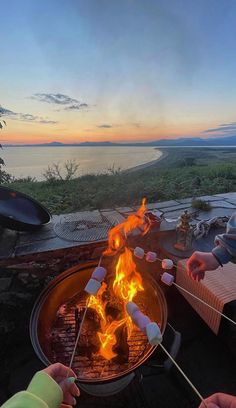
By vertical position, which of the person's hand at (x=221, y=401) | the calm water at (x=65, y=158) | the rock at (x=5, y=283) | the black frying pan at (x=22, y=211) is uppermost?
the calm water at (x=65, y=158)

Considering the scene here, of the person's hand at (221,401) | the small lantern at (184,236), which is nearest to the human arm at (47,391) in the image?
the person's hand at (221,401)

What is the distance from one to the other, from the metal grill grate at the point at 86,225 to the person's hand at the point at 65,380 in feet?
6.05

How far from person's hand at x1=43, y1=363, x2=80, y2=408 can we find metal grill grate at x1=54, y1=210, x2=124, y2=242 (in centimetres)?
185

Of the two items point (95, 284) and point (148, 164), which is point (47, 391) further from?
point (148, 164)

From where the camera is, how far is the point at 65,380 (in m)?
1.06

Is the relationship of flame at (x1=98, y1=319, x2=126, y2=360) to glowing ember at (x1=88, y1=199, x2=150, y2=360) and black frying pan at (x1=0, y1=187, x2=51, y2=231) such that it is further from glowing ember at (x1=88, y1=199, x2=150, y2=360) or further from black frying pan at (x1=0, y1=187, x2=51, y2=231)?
black frying pan at (x1=0, y1=187, x2=51, y2=231)

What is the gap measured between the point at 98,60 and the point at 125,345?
4.24m

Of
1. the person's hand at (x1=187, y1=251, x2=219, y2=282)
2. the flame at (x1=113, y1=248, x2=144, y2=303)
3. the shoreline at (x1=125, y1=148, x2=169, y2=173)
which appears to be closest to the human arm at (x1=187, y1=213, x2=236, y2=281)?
the person's hand at (x1=187, y1=251, x2=219, y2=282)

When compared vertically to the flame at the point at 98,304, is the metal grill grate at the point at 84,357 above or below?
below

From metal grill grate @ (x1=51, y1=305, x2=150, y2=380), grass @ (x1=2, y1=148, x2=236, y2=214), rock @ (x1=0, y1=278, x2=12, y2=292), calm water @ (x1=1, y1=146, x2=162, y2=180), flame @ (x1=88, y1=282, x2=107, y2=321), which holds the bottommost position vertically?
metal grill grate @ (x1=51, y1=305, x2=150, y2=380)

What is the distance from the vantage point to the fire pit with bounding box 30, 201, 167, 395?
1927mm

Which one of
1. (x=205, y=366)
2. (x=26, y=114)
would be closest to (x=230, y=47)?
(x=26, y=114)

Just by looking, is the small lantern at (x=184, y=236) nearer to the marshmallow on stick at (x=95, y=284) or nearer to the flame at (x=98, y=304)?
the flame at (x=98, y=304)

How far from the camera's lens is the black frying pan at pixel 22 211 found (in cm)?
280
